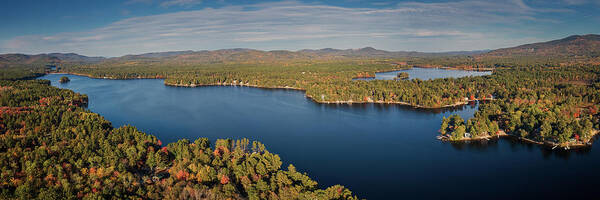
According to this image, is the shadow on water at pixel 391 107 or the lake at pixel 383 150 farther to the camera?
the shadow on water at pixel 391 107

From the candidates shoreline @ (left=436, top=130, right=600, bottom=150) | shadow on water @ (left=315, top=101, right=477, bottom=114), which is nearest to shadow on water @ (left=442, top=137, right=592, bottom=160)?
shoreline @ (left=436, top=130, right=600, bottom=150)

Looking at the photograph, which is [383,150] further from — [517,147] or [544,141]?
[544,141]

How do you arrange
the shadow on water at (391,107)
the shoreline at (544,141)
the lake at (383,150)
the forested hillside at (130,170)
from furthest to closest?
the shadow on water at (391,107), the shoreline at (544,141), the lake at (383,150), the forested hillside at (130,170)

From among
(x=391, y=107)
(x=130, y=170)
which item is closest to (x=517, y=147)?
(x=391, y=107)

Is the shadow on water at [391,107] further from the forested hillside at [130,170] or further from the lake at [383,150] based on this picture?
the forested hillside at [130,170]

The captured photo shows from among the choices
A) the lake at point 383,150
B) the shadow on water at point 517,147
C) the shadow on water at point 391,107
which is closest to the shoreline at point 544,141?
the shadow on water at point 517,147

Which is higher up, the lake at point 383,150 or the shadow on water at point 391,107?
the shadow on water at point 391,107

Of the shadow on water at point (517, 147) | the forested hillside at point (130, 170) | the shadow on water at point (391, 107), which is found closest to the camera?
the forested hillside at point (130, 170)

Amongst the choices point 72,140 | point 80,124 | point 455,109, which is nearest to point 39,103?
point 80,124
